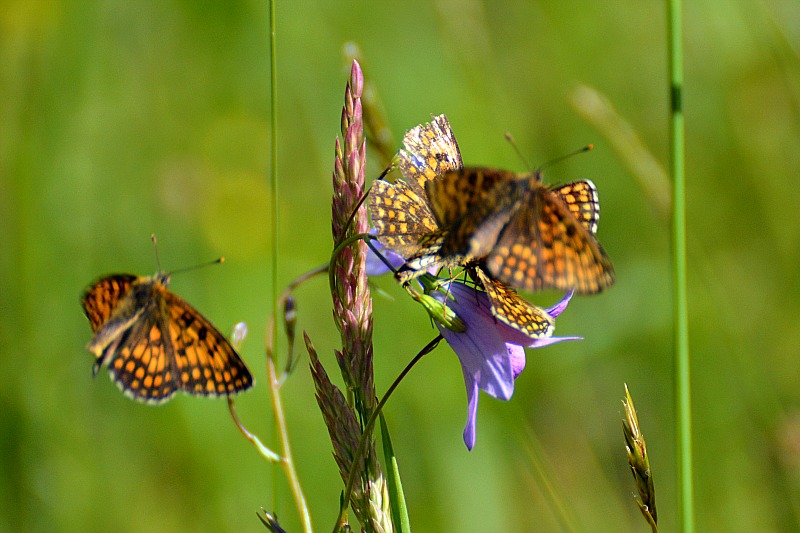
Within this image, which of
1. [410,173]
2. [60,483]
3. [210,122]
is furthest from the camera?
[210,122]

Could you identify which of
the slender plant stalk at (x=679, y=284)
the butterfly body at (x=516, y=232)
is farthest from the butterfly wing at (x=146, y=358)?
the slender plant stalk at (x=679, y=284)

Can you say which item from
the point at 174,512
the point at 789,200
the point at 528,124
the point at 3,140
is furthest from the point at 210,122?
the point at 789,200

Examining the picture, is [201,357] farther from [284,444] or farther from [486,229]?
[486,229]

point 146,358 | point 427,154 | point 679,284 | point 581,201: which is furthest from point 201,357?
point 679,284

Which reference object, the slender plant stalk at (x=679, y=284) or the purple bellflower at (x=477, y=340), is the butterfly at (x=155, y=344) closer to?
the purple bellflower at (x=477, y=340)

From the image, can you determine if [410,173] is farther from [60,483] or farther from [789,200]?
[789,200]

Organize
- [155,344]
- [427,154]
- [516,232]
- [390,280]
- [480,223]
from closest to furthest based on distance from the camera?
[480,223] < [516,232] < [427,154] < [155,344] < [390,280]
